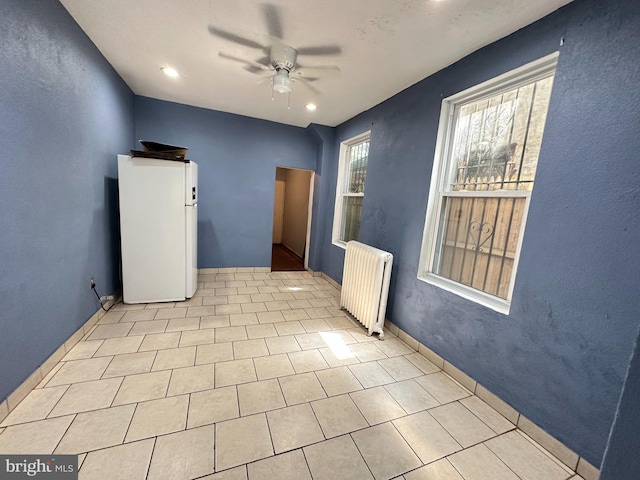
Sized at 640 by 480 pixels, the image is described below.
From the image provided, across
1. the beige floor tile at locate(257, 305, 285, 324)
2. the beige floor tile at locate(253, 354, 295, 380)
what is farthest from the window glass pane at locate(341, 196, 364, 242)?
the beige floor tile at locate(253, 354, 295, 380)

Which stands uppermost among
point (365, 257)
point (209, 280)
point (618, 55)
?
point (618, 55)

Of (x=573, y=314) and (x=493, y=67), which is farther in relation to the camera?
(x=493, y=67)

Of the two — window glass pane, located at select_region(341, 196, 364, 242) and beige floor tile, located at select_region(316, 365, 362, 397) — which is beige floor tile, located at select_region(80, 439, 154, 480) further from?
window glass pane, located at select_region(341, 196, 364, 242)

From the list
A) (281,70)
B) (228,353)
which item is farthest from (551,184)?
(228,353)

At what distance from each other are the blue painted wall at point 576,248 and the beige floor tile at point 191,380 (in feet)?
6.17

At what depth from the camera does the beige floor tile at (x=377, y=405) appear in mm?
1545

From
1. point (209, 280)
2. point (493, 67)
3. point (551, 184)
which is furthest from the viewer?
point (209, 280)

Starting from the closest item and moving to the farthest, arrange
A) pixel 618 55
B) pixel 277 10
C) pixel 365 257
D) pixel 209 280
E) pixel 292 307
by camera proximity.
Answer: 1. pixel 618 55
2. pixel 277 10
3. pixel 365 257
4. pixel 292 307
5. pixel 209 280

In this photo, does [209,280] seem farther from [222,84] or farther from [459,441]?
[459,441]

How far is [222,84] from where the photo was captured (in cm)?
277

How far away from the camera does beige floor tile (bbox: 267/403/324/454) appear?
52.3 inches

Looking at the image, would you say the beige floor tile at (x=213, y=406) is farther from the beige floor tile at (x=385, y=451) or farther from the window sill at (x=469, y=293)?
the window sill at (x=469, y=293)

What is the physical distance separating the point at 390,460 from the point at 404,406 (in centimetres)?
42

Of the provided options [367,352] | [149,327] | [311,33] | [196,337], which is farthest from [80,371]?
[311,33]
